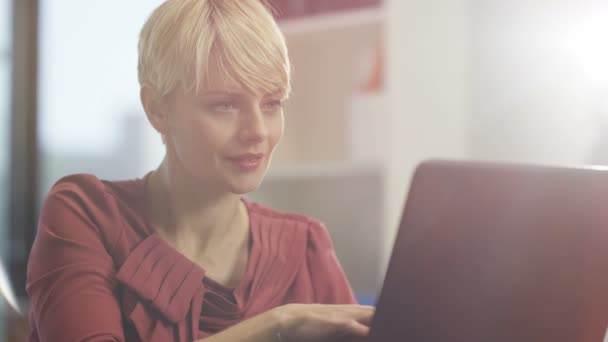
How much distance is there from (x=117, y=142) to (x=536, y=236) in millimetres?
216

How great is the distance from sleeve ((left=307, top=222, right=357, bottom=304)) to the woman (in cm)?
1

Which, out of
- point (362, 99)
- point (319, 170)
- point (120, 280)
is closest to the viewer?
point (120, 280)

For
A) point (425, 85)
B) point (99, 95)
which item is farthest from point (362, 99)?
point (99, 95)

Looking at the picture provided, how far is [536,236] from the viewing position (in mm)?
277

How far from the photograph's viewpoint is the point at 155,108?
28cm

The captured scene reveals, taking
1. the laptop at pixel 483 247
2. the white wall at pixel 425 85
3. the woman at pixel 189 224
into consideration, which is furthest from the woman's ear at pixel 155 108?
the white wall at pixel 425 85

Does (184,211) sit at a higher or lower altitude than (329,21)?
lower

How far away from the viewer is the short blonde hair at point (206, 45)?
10.6 inches

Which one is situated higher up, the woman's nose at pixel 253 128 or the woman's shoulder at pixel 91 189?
the woman's nose at pixel 253 128

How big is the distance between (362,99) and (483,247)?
12.8 inches

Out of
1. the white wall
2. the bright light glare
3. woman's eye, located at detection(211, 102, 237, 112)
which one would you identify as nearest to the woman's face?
woman's eye, located at detection(211, 102, 237, 112)

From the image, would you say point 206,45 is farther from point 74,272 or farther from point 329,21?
point 329,21

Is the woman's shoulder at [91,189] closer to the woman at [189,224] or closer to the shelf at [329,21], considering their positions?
the woman at [189,224]

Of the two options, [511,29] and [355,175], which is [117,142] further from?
[511,29]
